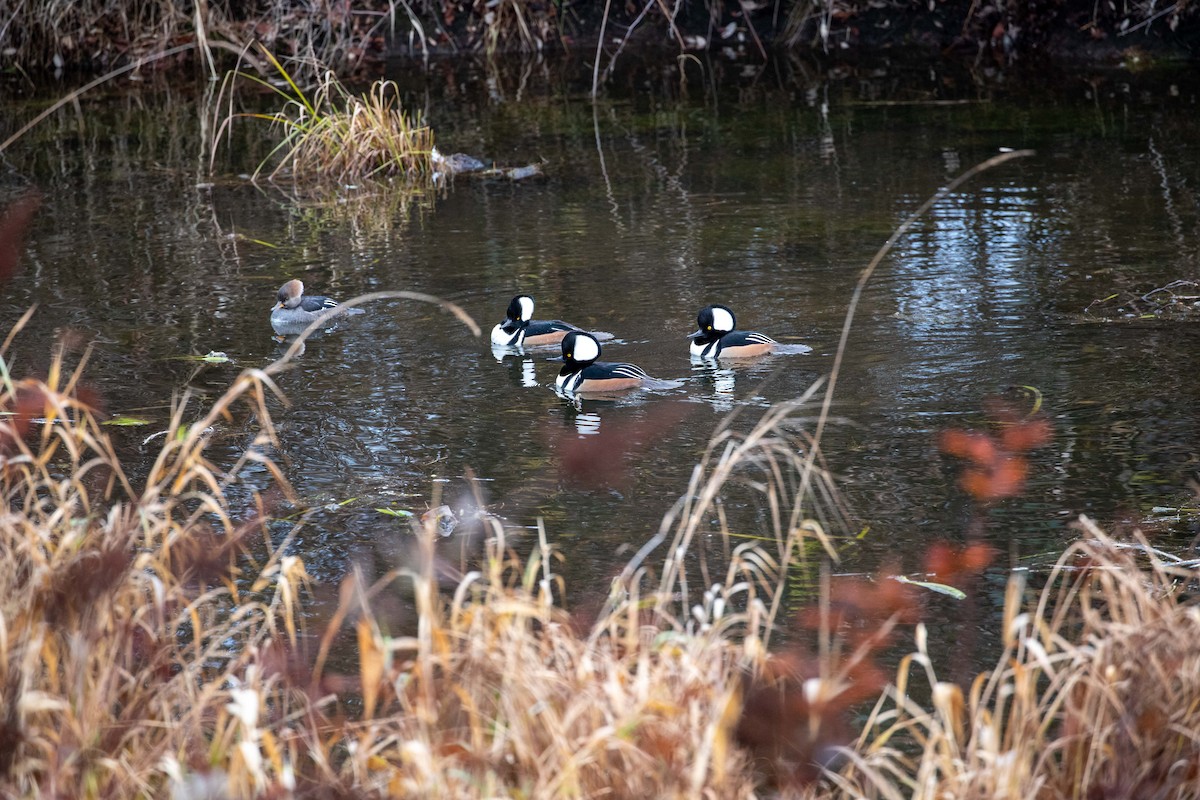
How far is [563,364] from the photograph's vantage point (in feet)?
28.3

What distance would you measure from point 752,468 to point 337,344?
3133mm

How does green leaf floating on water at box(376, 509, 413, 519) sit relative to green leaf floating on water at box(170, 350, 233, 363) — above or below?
below

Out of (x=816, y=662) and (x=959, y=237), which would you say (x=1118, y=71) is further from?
(x=816, y=662)

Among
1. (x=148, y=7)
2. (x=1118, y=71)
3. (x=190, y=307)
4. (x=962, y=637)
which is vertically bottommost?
(x=962, y=637)

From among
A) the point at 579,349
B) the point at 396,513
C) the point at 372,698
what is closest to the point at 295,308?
the point at 579,349

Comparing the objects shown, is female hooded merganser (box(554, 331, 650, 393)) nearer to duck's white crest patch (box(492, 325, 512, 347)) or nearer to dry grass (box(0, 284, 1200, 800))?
duck's white crest patch (box(492, 325, 512, 347))

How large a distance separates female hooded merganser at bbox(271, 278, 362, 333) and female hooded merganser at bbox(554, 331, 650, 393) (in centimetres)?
161

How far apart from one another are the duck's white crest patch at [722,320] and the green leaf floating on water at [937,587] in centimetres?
306

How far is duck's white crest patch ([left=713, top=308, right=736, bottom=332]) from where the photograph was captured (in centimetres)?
831

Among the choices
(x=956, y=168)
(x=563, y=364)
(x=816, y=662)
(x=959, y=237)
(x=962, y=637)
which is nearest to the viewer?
(x=816, y=662)

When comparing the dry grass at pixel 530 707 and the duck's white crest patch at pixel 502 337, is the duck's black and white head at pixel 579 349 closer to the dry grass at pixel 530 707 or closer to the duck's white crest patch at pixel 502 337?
the duck's white crest patch at pixel 502 337

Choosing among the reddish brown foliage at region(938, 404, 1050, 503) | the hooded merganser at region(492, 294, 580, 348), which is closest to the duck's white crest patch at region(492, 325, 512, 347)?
the hooded merganser at region(492, 294, 580, 348)

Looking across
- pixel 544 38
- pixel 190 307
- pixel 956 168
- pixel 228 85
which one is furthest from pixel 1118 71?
pixel 190 307

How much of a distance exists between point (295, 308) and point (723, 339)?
2.75 metres
